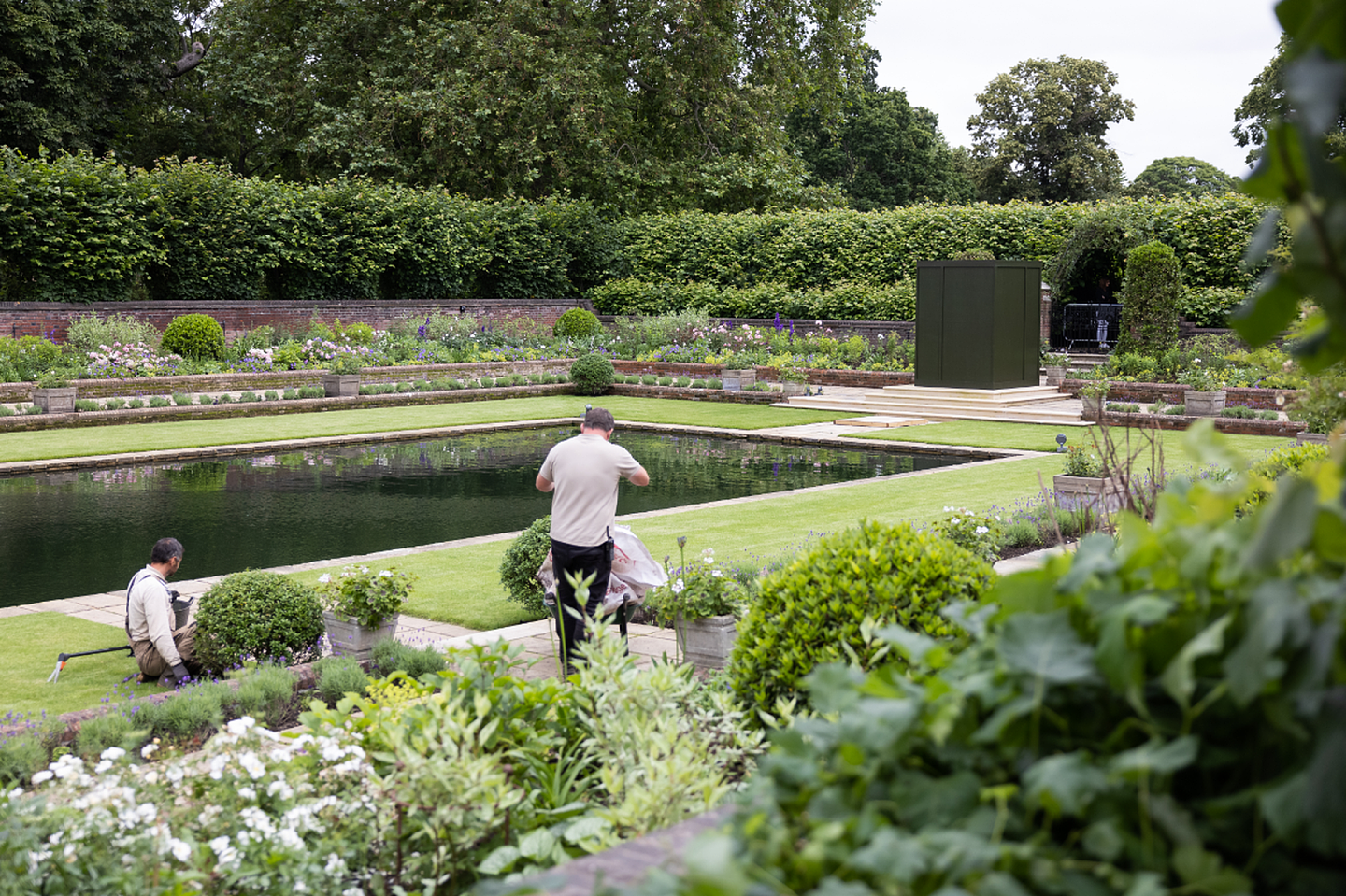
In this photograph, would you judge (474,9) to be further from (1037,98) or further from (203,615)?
(203,615)

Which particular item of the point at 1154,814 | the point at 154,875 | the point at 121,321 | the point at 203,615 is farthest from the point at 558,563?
the point at 121,321

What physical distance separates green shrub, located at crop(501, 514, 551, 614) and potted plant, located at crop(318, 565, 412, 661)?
3.14 feet

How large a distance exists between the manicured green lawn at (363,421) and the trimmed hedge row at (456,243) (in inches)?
315

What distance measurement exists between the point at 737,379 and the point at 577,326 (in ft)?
27.4

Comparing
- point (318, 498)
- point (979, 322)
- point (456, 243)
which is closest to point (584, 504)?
point (318, 498)

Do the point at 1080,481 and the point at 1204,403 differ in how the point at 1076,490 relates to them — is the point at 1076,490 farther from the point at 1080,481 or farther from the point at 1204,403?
the point at 1204,403

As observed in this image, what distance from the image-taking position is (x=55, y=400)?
1897cm

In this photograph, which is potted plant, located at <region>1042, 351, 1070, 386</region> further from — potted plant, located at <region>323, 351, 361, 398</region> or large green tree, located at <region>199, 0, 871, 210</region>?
large green tree, located at <region>199, 0, 871, 210</region>

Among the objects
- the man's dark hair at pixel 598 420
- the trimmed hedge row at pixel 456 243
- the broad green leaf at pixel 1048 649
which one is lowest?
the man's dark hair at pixel 598 420

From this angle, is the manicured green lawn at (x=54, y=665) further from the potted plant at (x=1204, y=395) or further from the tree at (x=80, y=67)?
the tree at (x=80, y=67)

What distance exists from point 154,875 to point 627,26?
37.8m

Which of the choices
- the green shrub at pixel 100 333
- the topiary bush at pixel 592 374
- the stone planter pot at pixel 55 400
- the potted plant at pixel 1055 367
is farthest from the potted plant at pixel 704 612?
the green shrub at pixel 100 333

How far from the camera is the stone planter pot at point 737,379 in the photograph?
24.4 m

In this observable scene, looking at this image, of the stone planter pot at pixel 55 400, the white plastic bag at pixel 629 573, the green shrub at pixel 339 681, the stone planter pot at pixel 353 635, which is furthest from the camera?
the stone planter pot at pixel 55 400
